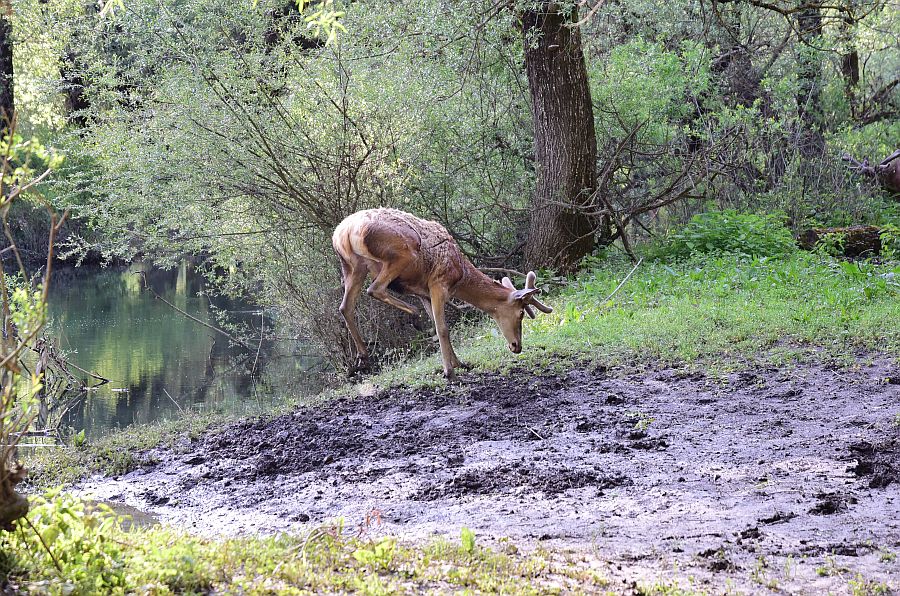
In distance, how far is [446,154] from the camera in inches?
653

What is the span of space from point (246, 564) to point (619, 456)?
3.63 m

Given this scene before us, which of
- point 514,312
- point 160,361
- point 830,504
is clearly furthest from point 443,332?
point 160,361

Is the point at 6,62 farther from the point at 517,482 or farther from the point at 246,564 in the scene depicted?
the point at 246,564

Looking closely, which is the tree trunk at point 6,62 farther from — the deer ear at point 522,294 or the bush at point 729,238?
the deer ear at point 522,294

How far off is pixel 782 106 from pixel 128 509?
54.6 feet

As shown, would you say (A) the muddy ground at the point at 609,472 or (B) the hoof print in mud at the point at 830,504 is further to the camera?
(B) the hoof print in mud at the point at 830,504

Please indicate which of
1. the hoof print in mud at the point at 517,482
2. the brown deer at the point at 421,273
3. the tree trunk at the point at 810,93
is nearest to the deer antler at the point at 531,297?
the brown deer at the point at 421,273

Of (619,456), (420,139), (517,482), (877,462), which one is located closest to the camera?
(877,462)

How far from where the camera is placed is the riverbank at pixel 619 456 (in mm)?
4992

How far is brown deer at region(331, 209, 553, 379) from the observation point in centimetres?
1070

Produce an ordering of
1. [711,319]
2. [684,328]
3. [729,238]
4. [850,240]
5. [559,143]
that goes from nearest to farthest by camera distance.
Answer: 1. [684,328]
2. [711,319]
3. [729,238]
4. [559,143]
5. [850,240]

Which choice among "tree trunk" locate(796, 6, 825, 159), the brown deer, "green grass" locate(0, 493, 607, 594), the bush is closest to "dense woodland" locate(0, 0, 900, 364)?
"tree trunk" locate(796, 6, 825, 159)

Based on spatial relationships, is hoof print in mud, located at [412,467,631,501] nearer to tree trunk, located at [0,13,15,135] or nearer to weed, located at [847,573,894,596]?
weed, located at [847,573,894,596]

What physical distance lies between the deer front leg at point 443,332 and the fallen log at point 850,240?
27.5 feet
